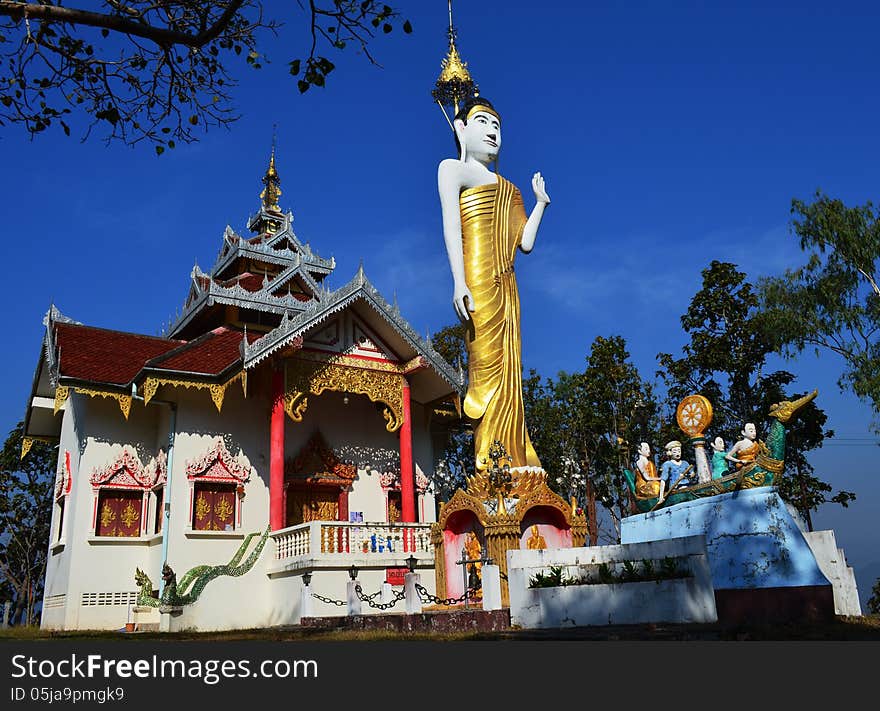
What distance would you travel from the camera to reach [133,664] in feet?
16.5

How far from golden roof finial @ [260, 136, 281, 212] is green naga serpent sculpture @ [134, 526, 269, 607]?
12.2 meters

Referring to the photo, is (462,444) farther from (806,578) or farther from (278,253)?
(806,578)

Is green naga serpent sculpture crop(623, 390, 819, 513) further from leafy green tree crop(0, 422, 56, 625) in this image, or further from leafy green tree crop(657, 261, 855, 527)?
leafy green tree crop(0, 422, 56, 625)

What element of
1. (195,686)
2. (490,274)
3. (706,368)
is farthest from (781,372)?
(195,686)

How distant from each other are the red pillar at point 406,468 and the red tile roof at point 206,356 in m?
3.84

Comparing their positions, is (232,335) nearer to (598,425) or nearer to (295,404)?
(295,404)

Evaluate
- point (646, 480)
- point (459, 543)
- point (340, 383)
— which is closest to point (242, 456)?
point (340, 383)

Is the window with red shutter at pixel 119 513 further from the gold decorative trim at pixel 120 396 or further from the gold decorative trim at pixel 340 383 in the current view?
the gold decorative trim at pixel 340 383

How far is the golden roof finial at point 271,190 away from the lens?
974 inches

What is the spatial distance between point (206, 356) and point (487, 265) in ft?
19.8

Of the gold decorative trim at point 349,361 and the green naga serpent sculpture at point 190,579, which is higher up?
the gold decorative trim at point 349,361

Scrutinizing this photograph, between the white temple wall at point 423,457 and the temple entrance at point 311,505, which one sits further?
the white temple wall at point 423,457

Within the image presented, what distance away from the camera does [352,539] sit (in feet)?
48.4

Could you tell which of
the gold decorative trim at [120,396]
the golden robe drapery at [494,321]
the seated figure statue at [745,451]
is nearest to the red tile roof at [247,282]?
the gold decorative trim at [120,396]
